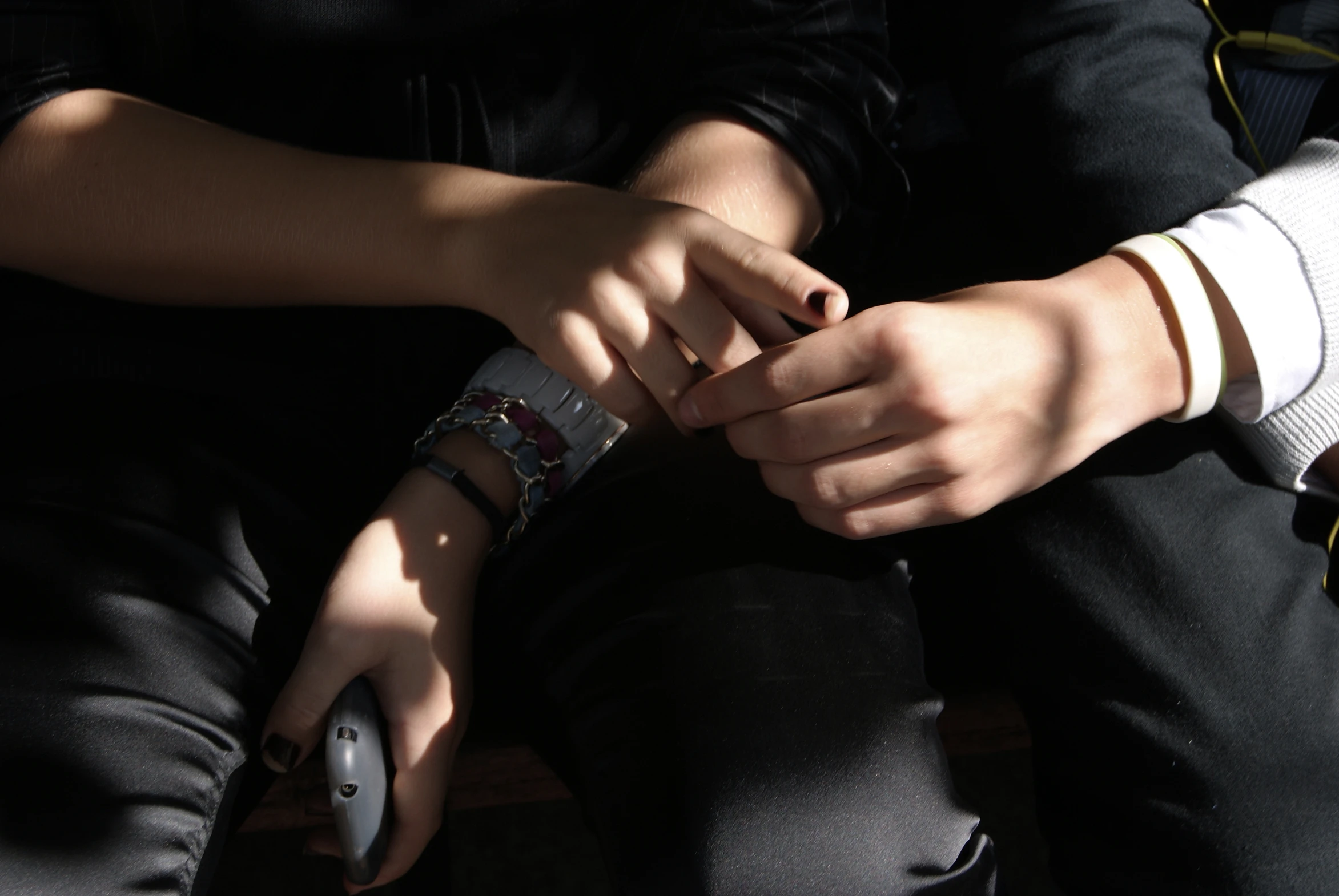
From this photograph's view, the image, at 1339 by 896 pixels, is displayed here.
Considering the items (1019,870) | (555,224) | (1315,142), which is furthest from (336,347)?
(1019,870)

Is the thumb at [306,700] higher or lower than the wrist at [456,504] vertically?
lower

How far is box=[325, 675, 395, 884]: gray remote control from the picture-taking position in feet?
2.38

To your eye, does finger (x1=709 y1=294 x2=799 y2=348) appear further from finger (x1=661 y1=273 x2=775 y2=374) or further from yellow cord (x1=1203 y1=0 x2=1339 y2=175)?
yellow cord (x1=1203 y1=0 x2=1339 y2=175)

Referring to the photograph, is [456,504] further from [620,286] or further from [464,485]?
[620,286]

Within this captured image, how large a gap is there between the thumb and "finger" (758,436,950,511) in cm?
39

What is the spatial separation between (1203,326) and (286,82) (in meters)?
0.83

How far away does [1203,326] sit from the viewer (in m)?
0.76

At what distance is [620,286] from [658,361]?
66 millimetres

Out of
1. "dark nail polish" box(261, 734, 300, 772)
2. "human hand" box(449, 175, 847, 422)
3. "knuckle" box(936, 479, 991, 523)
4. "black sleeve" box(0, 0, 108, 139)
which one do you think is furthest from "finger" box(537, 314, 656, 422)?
"black sleeve" box(0, 0, 108, 139)

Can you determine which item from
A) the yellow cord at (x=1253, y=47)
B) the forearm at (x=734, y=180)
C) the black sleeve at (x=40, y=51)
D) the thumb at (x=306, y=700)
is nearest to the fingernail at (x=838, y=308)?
the forearm at (x=734, y=180)

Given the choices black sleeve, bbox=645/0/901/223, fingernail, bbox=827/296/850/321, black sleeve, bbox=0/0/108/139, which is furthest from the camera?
black sleeve, bbox=645/0/901/223

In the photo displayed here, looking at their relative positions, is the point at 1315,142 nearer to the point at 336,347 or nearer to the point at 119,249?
the point at 336,347

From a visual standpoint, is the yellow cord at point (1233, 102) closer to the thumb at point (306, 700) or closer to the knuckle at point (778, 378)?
the knuckle at point (778, 378)

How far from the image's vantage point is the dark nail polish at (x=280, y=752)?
0.77 m
